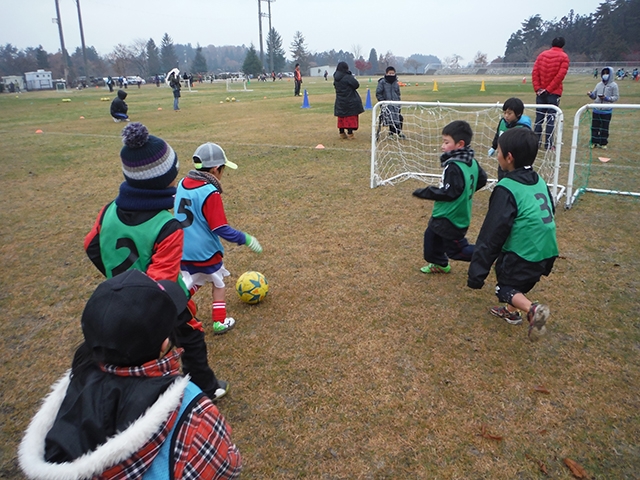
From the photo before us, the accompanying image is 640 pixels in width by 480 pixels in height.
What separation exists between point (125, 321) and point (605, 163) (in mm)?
10290

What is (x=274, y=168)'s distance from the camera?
937 centimetres

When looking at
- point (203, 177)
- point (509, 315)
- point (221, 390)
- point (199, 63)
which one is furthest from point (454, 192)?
point (199, 63)

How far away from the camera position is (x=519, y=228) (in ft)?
11.2

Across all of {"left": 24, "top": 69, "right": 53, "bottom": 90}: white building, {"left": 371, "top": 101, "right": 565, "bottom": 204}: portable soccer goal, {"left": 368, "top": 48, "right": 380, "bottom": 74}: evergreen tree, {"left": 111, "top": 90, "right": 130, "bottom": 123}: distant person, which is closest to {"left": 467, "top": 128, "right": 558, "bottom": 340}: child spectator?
{"left": 371, "top": 101, "right": 565, "bottom": 204}: portable soccer goal

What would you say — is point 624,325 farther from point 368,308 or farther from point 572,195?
point 572,195

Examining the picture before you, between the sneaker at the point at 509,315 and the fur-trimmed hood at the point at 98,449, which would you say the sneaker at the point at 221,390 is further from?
the sneaker at the point at 509,315

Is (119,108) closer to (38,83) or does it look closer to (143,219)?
(143,219)

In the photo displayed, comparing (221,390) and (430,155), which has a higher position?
(430,155)

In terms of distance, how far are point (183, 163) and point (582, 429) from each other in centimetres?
903

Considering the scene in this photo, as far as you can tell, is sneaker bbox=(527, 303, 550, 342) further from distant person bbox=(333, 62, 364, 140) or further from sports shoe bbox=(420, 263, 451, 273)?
distant person bbox=(333, 62, 364, 140)

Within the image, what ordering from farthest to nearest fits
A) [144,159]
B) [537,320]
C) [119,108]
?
[119,108] → [537,320] → [144,159]

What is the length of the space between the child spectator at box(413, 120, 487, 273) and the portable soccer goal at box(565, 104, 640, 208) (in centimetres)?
313

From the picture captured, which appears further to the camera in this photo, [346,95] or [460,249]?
[346,95]

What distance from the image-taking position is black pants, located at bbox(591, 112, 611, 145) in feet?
34.4
